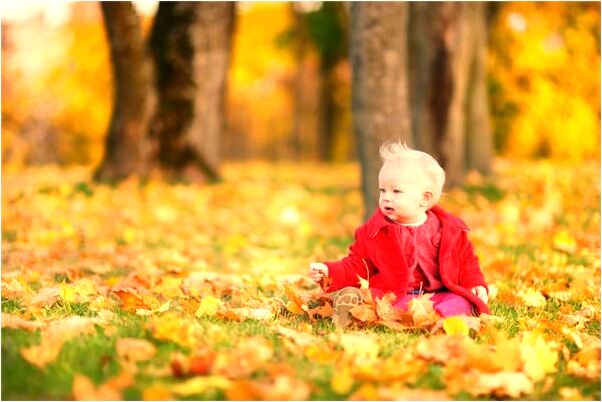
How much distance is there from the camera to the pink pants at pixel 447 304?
13.3 feet

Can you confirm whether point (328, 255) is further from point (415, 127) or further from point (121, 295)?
point (415, 127)

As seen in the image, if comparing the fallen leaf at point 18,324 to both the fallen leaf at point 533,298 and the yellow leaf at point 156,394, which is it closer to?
the yellow leaf at point 156,394

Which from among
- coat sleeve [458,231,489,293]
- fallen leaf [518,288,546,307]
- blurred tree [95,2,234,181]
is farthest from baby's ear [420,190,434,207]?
blurred tree [95,2,234,181]

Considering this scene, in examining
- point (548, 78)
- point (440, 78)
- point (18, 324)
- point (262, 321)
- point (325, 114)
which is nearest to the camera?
point (18, 324)

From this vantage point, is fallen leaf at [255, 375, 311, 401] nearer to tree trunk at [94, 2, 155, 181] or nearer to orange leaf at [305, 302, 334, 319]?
orange leaf at [305, 302, 334, 319]

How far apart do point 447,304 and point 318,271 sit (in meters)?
0.64

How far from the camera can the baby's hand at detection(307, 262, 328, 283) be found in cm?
409

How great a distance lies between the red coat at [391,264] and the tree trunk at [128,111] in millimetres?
7911

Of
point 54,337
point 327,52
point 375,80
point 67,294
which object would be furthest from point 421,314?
point 327,52

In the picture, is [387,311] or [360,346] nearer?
[360,346]

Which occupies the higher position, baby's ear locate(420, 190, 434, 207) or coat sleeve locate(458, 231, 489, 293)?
baby's ear locate(420, 190, 434, 207)

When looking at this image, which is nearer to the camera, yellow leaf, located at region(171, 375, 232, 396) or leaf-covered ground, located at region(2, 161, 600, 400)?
yellow leaf, located at region(171, 375, 232, 396)

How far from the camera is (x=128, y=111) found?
39.2 ft

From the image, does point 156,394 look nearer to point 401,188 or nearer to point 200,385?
point 200,385
